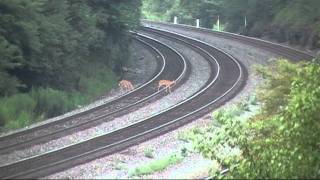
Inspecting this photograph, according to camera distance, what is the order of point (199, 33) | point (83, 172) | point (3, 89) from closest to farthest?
point (83, 172) < point (3, 89) < point (199, 33)

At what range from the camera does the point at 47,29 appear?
24312 mm

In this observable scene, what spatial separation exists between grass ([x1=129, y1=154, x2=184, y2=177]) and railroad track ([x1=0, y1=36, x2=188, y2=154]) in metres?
4.52

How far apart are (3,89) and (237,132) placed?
1431cm

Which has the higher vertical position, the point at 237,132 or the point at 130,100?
the point at 237,132

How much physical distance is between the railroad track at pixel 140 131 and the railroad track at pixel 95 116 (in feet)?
4.83

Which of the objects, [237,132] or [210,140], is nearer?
[237,132]

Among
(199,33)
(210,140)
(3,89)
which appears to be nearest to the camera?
(210,140)

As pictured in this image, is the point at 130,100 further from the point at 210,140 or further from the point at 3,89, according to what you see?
the point at 210,140

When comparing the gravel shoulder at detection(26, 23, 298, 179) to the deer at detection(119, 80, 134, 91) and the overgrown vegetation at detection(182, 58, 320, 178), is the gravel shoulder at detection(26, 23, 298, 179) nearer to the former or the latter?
the overgrown vegetation at detection(182, 58, 320, 178)

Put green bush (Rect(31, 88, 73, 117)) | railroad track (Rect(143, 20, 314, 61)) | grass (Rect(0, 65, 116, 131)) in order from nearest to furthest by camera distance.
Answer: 1. grass (Rect(0, 65, 116, 131))
2. green bush (Rect(31, 88, 73, 117))
3. railroad track (Rect(143, 20, 314, 61))

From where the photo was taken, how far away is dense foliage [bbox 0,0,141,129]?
73.0 ft

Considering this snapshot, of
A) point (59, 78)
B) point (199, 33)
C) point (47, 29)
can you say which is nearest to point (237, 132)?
point (47, 29)

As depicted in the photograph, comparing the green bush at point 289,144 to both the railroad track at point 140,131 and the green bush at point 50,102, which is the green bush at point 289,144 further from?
the green bush at point 50,102

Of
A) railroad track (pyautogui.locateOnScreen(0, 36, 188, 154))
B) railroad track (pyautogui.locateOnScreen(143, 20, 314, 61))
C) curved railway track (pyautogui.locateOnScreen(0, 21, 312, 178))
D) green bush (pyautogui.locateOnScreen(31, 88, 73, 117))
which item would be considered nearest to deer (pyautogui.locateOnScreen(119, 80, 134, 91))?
railroad track (pyautogui.locateOnScreen(0, 36, 188, 154))
